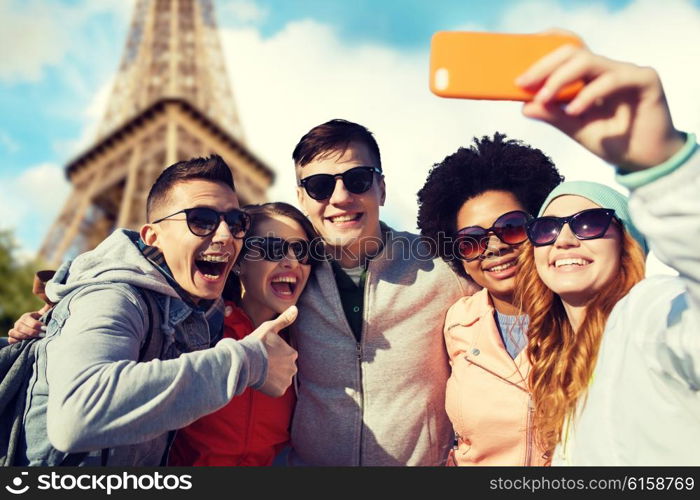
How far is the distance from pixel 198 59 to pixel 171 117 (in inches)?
308

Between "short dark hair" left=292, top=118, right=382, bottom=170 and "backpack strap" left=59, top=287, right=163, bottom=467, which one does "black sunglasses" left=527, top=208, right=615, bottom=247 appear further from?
"backpack strap" left=59, top=287, right=163, bottom=467

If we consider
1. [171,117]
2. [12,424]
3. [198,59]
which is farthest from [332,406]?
[198,59]

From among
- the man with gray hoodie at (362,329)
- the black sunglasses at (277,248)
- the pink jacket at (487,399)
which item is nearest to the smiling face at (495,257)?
the pink jacket at (487,399)

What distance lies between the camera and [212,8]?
35875 millimetres

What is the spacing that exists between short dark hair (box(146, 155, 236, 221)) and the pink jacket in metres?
1.47

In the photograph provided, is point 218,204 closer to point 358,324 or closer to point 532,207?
point 358,324

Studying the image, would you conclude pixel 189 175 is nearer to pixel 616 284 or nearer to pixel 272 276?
pixel 272 276

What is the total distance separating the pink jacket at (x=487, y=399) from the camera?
2785 mm

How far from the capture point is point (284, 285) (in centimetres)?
339

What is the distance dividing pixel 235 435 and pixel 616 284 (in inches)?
75.4

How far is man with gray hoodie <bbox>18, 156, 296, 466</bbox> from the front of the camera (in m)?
1.99

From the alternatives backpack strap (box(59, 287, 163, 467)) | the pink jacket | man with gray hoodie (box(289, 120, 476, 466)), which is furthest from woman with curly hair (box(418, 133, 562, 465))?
backpack strap (box(59, 287, 163, 467))

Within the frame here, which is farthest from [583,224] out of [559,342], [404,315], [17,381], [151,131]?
[151,131]

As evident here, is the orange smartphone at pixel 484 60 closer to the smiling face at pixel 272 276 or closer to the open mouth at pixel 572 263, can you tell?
the open mouth at pixel 572 263
